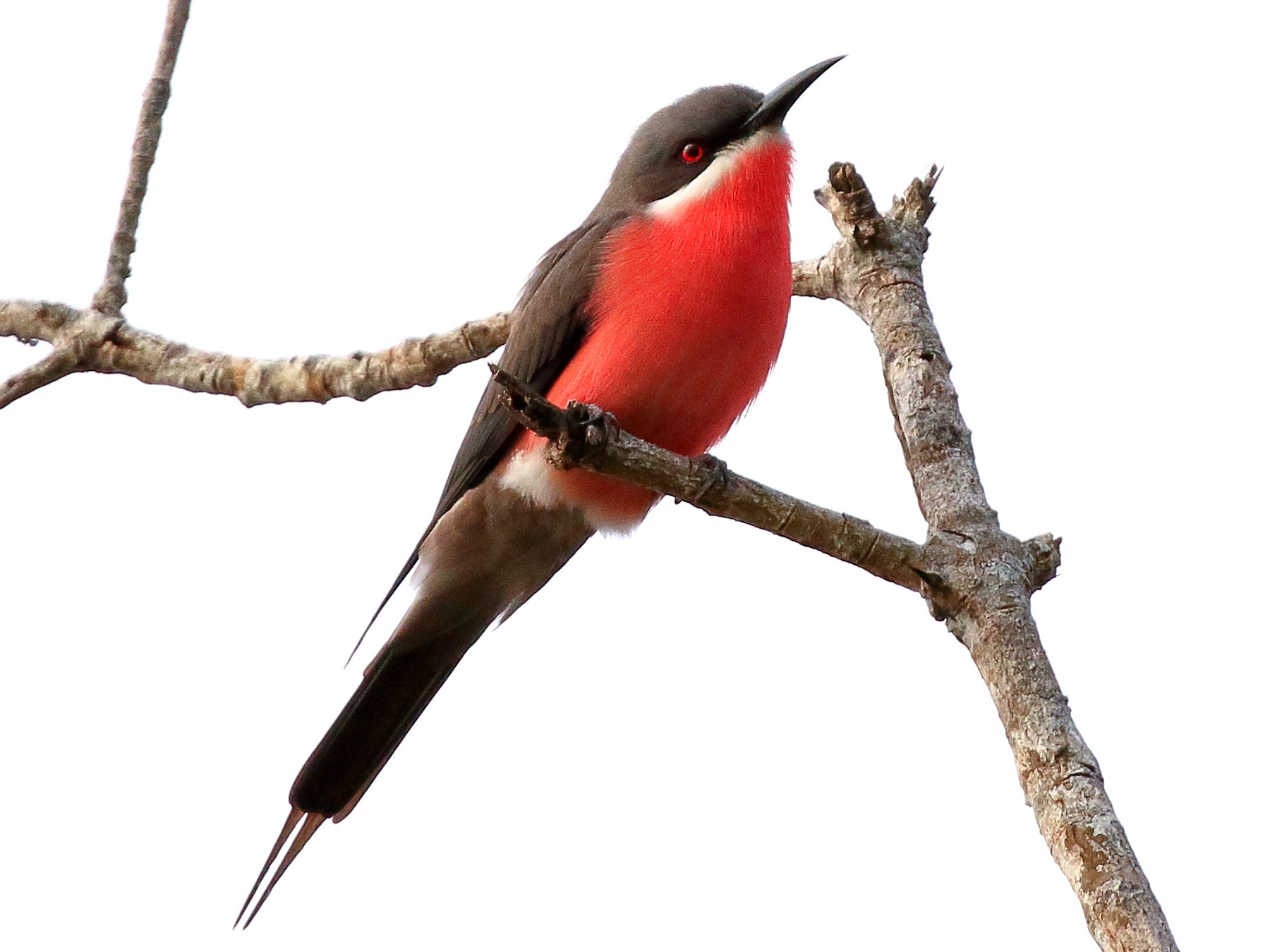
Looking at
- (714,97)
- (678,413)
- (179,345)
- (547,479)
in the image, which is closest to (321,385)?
(179,345)

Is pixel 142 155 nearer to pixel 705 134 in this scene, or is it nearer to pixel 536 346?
pixel 536 346

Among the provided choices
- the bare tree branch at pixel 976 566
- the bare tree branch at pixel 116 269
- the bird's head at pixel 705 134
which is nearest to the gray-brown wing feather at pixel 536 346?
the bird's head at pixel 705 134

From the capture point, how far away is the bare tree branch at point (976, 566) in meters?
3.65

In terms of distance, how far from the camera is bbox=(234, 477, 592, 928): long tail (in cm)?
605

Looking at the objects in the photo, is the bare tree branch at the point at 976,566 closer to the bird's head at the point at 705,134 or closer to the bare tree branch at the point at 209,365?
the bird's head at the point at 705,134

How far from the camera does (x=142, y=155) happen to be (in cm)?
602

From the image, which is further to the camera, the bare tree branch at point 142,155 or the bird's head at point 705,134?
the bird's head at point 705,134

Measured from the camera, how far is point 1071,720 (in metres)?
4.16

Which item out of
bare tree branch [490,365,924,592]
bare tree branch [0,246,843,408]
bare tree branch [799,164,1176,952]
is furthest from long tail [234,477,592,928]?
bare tree branch [799,164,1176,952]

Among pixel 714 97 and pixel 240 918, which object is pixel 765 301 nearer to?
pixel 714 97

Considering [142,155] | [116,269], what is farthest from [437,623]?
[142,155]

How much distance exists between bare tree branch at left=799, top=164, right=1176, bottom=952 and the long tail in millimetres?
1501

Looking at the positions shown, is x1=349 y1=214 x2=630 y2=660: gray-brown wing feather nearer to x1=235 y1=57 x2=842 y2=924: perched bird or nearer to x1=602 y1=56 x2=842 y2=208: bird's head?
x1=235 y1=57 x2=842 y2=924: perched bird

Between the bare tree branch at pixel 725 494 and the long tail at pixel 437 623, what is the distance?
1384mm
